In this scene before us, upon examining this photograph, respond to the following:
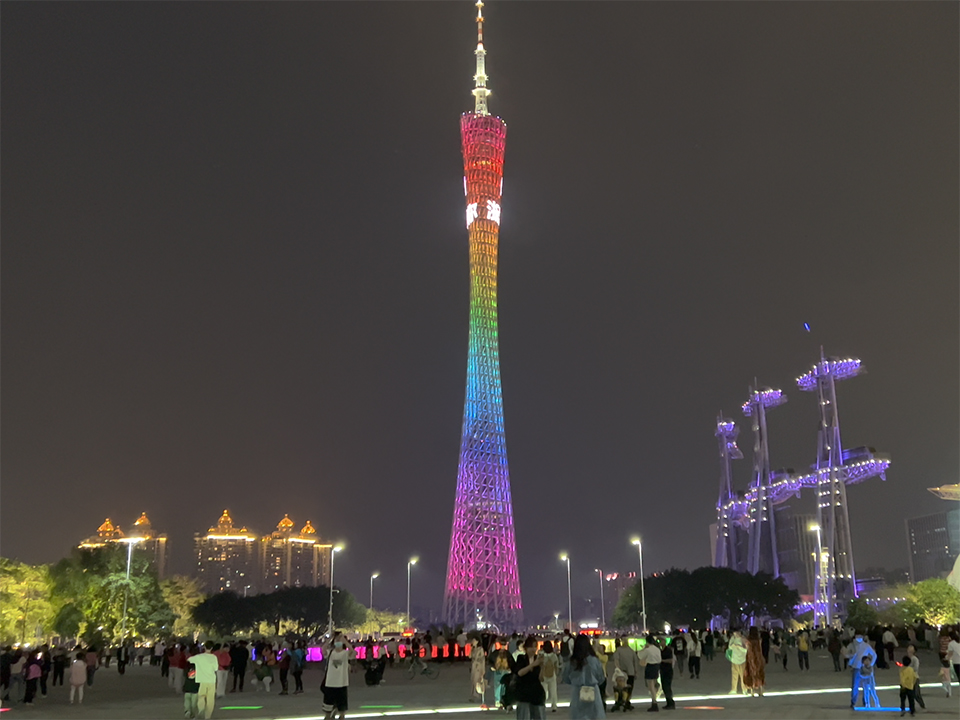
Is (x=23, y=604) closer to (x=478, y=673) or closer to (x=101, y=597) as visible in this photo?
(x=101, y=597)

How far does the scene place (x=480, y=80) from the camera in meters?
69.7

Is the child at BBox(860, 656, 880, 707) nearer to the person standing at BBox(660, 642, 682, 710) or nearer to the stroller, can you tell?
the person standing at BBox(660, 642, 682, 710)

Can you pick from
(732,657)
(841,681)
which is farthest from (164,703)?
(841,681)

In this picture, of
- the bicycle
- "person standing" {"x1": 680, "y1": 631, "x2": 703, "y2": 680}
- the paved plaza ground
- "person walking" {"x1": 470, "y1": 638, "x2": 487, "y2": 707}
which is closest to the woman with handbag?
the paved plaza ground

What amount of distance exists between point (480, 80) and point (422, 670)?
161 feet

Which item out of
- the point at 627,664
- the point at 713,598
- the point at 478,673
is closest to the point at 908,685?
the point at 627,664

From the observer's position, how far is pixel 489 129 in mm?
62844

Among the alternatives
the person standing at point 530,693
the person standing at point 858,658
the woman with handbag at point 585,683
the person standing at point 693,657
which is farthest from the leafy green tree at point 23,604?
the person standing at point 530,693

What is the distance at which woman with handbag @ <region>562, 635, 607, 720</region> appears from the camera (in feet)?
38.1

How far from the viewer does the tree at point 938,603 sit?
52244 millimetres

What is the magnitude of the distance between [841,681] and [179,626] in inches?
2825

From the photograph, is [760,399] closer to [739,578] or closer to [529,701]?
[739,578]

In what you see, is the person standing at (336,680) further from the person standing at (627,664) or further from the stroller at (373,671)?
the stroller at (373,671)

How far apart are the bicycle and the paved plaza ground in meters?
0.72
